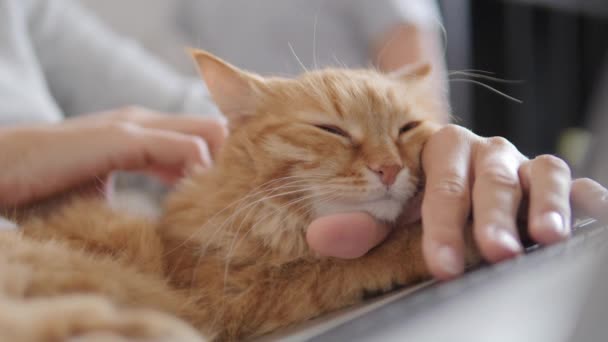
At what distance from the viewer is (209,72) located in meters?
1.17

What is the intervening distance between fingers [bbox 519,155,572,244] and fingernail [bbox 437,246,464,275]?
111 millimetres

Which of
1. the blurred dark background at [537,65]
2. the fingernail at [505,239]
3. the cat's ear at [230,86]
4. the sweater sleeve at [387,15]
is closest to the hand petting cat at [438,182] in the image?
the fingernail at [505,239]

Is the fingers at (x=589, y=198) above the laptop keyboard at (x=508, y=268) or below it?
below

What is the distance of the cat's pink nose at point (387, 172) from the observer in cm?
94

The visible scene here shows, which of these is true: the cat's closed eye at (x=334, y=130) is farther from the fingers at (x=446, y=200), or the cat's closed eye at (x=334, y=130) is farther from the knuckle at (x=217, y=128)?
the knuckle at (x=217, y=128)

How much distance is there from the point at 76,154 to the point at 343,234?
2.77 ft

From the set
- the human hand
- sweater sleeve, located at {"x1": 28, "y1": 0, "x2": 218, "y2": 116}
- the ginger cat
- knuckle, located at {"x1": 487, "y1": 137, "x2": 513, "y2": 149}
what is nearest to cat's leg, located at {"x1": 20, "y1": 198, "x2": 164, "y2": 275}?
A: the ginger cat

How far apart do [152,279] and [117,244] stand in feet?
0.55

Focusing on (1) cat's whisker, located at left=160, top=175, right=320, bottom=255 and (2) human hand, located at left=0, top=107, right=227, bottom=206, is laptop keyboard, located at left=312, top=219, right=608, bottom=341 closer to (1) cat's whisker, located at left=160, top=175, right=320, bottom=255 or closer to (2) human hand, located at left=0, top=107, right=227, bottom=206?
(1) cat's whisker, located at left=160, top=175, right=320, bottom=255

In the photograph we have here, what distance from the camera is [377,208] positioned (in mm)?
961

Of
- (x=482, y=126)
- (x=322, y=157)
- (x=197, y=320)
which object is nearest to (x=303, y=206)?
(x=322, y=157)

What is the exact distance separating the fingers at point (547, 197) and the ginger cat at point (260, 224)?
242 millimetres

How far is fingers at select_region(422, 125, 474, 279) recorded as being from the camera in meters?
0.70

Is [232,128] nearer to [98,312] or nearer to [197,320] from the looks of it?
[197,320]
